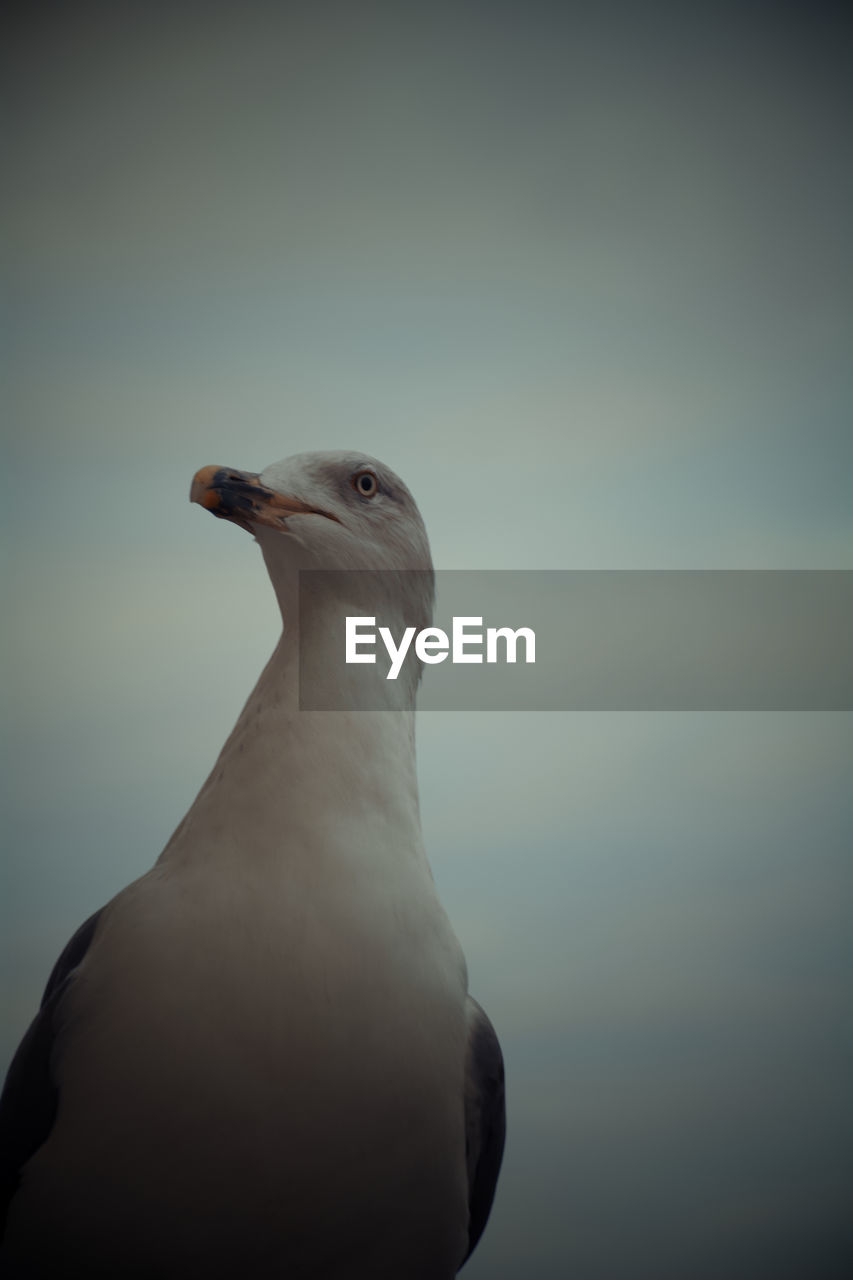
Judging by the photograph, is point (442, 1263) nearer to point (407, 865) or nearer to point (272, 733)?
point (407, 865)

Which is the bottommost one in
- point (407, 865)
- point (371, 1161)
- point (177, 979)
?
point (371, 1161)

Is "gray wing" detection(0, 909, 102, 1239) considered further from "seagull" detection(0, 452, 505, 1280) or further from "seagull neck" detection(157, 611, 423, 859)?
"seagull neck" detection(157, 611, 423, 859)

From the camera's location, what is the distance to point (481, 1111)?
3.86 feet

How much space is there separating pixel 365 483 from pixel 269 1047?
72 centimetres

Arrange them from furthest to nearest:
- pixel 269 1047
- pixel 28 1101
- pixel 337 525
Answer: pixel 337 525, pixel 28 1101, pixel 269 1047

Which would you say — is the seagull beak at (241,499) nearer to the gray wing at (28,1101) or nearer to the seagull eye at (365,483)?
the seagull eye at (365,483)

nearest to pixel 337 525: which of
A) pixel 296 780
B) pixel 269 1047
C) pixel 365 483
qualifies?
pixel 365 483

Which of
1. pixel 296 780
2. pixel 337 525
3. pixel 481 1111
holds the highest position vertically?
pixel 337 525

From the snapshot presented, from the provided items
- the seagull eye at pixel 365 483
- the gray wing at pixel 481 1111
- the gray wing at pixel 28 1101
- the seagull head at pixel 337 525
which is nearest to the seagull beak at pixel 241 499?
the seagull head at pixel 337 525

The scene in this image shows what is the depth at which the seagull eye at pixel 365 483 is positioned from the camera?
1.32 meters

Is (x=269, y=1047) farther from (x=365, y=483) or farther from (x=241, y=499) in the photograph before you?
(x=365, y=483)

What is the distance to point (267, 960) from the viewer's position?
1.02 m

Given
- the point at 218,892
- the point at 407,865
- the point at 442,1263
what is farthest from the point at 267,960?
the point at 442,1263

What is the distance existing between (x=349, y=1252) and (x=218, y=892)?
40 cm
